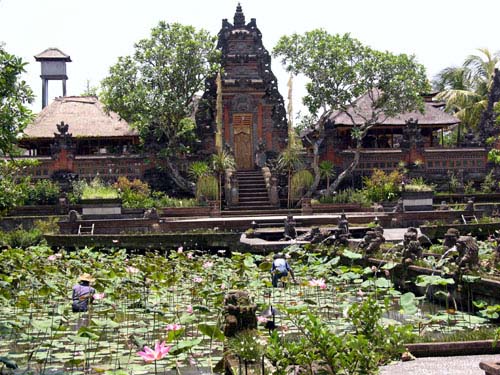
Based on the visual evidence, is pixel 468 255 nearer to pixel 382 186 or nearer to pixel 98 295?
pixel 98 295

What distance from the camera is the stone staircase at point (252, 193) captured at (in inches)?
1257

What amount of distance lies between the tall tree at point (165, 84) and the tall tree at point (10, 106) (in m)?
22.2

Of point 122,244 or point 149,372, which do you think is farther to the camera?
point 122,244

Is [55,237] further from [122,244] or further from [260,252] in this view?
[260,252]

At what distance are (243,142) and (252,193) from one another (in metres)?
4.73

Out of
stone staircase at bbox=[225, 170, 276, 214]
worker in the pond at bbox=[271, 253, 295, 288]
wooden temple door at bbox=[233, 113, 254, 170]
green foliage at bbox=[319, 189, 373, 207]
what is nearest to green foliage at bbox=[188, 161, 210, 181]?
stone staircase at bbox=[225, 170, 276, 214]

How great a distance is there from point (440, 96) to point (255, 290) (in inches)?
1468

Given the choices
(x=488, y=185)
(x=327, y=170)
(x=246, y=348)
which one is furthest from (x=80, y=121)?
(x=246, y=348)

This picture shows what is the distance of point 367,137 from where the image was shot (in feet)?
139

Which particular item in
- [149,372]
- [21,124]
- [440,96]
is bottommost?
[149,372]

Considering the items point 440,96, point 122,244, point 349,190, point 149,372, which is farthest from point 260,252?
point 440,96

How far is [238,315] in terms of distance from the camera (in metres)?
8.30

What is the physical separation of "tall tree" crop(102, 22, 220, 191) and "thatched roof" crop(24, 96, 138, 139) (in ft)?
11.0

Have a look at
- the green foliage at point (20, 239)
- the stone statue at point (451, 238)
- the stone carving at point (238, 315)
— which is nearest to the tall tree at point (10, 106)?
the stone carving at point (238, 315)
